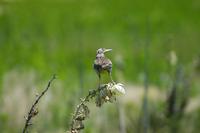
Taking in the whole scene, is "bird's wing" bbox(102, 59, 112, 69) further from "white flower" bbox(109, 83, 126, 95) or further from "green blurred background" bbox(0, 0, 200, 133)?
"green blurred background" bbox(0, 0, 200, 133)

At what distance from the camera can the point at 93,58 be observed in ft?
32.7

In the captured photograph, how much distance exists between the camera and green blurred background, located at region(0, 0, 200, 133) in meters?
4.66

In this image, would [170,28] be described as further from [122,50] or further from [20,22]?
[20,22]

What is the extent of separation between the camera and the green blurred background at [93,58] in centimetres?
466

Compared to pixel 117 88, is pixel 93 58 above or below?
above

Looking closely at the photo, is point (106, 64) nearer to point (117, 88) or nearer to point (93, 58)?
point (117, 88)

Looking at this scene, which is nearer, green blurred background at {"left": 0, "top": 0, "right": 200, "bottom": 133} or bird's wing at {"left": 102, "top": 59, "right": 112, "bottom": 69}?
bird's wing at {"left": 102, "top": 59, "right": 112, "bottom": 69}

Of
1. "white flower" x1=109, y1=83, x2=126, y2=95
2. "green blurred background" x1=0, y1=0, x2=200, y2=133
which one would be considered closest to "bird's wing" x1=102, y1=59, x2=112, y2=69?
"white flower" x1=109, y1=83, x2=126, y2=95

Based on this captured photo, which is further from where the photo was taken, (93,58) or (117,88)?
(93,58)

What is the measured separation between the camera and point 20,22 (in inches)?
434

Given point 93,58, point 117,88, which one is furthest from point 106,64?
point 93,58

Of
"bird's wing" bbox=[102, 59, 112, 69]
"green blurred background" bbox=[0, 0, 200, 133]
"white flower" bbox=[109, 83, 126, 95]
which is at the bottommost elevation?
"white flower" bbox=[109, 83, 126, 95]

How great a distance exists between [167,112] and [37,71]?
2.53 meters

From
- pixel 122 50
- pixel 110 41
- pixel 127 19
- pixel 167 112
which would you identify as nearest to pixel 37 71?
pixel 167 112
